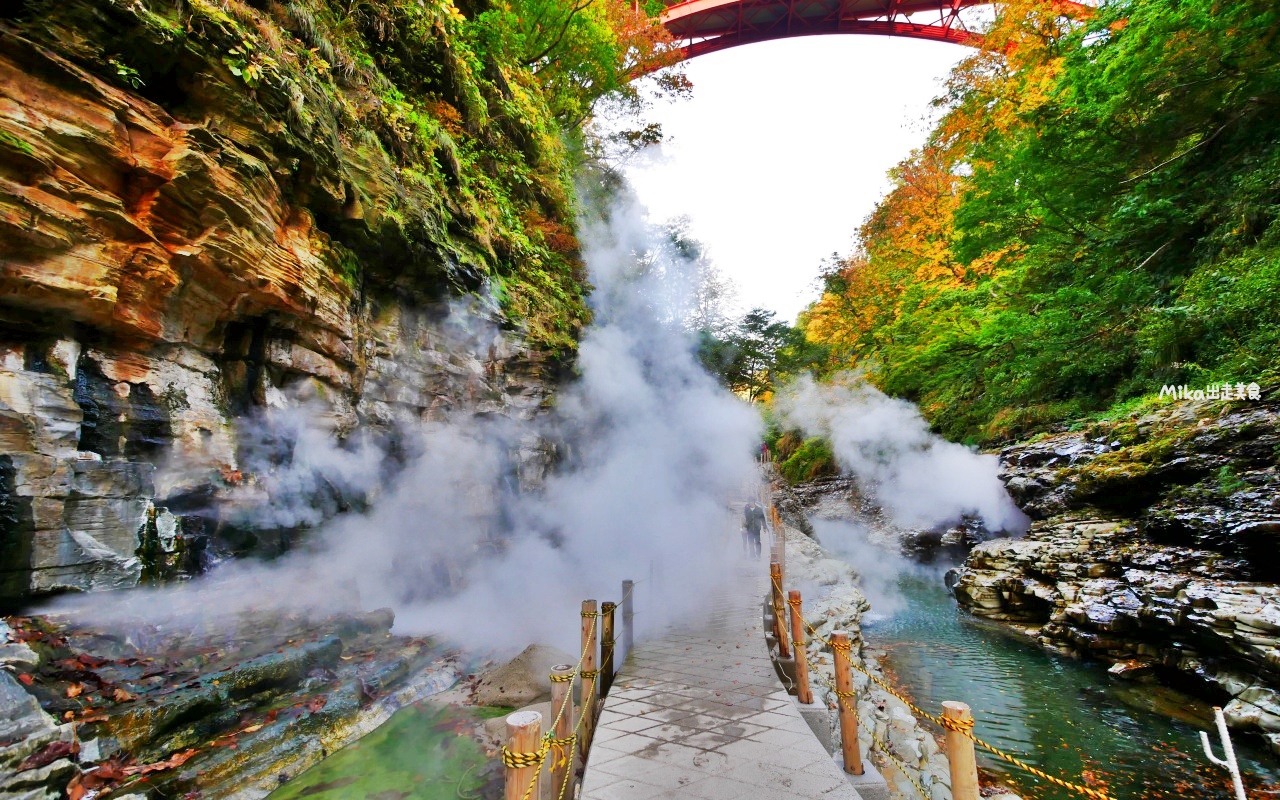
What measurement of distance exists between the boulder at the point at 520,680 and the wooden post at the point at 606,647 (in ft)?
2.34

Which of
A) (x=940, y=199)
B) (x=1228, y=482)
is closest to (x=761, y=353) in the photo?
(x=940, y=199)

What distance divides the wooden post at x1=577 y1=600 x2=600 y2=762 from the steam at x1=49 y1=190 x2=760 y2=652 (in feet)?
9.22

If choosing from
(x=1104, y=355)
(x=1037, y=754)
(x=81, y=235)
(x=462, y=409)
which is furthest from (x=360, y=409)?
(x=1104, y=355)

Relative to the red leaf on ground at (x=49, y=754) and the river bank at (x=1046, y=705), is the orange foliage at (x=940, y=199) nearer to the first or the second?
the river bank at (x=1046, y=705)

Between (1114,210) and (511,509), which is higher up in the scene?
(1114,210)

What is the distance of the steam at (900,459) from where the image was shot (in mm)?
13031

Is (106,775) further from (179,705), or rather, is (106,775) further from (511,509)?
(511,509)

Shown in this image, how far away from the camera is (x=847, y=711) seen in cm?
336

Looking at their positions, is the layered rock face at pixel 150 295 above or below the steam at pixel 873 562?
above

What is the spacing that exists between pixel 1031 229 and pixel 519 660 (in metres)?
12.6

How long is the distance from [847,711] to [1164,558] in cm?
642

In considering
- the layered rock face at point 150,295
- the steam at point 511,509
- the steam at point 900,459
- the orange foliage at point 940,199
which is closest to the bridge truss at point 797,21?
the orange foliage at point 940,199

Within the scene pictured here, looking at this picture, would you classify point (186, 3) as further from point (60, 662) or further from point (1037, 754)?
point (1037, 754)

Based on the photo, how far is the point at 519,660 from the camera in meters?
5.73
